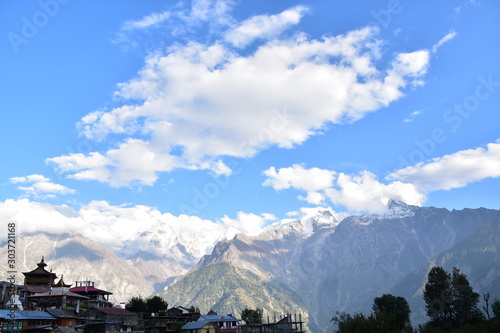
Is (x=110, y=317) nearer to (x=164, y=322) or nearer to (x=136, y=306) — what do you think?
(x=164, y=322)

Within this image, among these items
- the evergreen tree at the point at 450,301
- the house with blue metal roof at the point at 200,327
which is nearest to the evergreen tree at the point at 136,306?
the house with blue metal roof at the point at 200,327

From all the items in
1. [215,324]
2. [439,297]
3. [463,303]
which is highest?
[439,297]

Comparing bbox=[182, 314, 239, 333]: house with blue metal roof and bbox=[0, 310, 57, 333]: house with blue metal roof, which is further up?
bbox=[0, 310, 57, 333]: house with blue metal roof

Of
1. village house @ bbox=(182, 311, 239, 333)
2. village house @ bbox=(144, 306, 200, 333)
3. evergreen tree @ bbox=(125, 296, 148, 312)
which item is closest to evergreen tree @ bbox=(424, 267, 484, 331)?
village house @ bbox=(182, 311, 239, 333)

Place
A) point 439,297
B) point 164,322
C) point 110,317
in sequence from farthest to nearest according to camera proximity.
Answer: point 164,322, point 439,297, point 110,317

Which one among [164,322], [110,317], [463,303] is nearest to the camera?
[110,317]

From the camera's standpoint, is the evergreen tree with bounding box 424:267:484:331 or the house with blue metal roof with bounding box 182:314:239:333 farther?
the house with blue metal roof with bounding box 182:314:239:333

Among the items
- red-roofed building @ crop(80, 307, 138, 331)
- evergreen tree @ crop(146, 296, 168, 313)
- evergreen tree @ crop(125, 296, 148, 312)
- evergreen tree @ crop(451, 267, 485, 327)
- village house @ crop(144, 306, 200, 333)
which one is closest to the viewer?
red-roofed building @ crop(80, 307, 138, 331)

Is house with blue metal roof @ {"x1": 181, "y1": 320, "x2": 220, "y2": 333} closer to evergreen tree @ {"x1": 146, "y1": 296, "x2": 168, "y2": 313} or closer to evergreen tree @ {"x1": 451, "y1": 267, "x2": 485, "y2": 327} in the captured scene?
evergreen tree @ {"x1": 146, "y1": 296, "x2": 168, "y2": 313}

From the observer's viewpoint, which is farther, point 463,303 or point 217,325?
point 217,325

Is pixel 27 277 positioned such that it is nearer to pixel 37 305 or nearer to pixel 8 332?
pixel 37 305

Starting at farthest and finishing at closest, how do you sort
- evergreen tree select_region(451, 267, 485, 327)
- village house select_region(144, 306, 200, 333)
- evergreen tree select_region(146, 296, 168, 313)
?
evergreen tree select_region(146, 296, 168, 313) → village house select_region(144, 306, 200, 333) → evergreen tree select_region(451, 267, 485, 327)

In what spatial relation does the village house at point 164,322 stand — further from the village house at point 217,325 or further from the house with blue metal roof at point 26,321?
the house with blue metal roof at point 26,321

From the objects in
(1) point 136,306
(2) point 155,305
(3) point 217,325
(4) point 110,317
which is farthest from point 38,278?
(3) point 217,325
